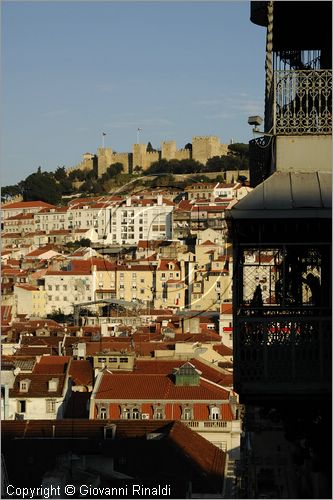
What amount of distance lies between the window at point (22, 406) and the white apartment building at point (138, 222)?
230 ft

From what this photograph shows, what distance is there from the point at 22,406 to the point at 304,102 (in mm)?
23517

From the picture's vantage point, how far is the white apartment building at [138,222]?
102 m

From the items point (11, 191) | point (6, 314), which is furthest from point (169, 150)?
point (6, 314)

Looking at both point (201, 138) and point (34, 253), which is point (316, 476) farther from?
point (201, 138)

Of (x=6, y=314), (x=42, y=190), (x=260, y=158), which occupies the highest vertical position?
(x=42, y=190)

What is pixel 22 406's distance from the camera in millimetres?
30188

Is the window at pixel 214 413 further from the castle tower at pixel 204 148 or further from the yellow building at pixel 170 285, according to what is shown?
the castle tower at pixel 204 148

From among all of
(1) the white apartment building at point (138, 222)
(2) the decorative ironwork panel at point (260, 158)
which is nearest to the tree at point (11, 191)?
(1) the white apartment building at point (138, 222)

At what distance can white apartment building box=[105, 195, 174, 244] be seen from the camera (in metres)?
102

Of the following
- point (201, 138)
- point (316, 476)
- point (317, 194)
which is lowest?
point (316, 476)

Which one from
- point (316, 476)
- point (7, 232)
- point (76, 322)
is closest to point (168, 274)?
point (76, 322)

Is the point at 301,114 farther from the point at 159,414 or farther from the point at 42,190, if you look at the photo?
the point at 42,190

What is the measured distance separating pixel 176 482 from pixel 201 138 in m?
121

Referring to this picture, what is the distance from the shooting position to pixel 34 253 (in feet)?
313
